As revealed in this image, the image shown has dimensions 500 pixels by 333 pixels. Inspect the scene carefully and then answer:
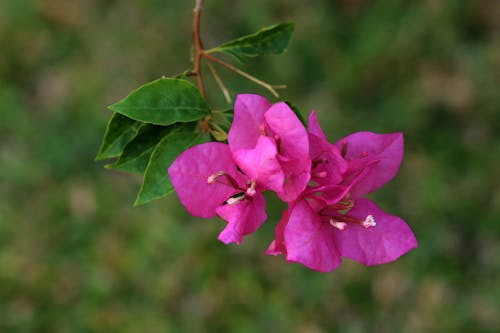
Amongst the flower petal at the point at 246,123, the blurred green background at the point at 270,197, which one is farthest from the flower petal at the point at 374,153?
the blurred green background at the point at 270,197

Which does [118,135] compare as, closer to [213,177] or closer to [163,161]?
[163,161]

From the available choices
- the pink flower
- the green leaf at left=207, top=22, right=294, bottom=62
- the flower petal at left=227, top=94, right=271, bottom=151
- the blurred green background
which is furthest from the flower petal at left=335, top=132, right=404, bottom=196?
the blurred green background

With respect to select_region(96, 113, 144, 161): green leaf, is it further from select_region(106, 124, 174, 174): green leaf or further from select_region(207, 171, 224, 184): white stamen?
select_region(207, 171, 224, 184): white stamen

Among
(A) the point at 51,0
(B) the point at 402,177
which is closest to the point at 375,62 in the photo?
(B) the point at 402,177

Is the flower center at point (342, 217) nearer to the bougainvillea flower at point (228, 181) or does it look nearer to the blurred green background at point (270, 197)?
the bougainvillea flower at point (228, 181)

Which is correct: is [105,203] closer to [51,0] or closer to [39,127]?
[39,127]

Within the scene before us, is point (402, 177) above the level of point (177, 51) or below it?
below

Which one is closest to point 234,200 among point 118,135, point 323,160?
point 323,160
